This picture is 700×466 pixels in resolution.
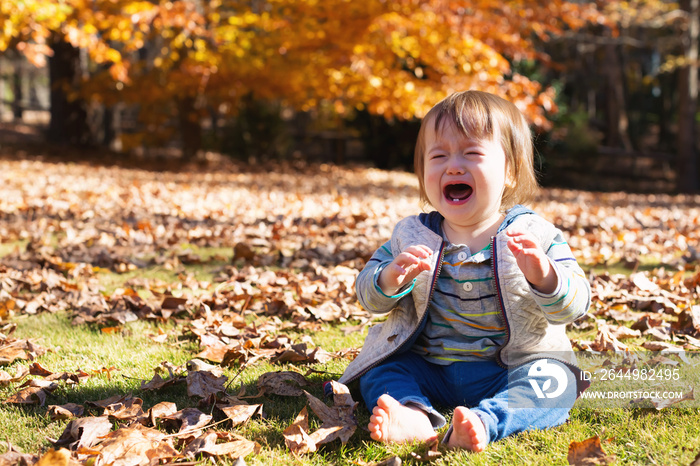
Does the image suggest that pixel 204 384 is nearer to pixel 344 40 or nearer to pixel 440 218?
pixel 440 218

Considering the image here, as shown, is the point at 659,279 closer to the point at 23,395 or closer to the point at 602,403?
the point at 602,403

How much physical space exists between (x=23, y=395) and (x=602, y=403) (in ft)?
6.88

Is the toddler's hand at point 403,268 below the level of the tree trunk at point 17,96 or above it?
below

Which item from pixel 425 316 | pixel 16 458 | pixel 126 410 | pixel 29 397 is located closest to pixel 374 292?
pixel 425 316

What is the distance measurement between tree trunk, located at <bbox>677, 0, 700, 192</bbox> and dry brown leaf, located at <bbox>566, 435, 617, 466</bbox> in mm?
13788

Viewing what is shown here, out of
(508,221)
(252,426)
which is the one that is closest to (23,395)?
(252,426)

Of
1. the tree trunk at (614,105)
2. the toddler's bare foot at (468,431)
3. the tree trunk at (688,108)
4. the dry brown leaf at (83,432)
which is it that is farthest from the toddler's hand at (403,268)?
the tree trunk at (614,105)

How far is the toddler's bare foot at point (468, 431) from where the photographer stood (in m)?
1.83

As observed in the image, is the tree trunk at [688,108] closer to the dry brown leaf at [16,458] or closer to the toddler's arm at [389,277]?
the toddler's arm at [389,277]

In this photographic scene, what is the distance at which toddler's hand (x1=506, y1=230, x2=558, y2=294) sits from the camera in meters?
1.92

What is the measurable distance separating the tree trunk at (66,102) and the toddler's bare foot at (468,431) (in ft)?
48.9

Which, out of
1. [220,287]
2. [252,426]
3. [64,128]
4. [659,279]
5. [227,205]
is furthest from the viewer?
[64,128]

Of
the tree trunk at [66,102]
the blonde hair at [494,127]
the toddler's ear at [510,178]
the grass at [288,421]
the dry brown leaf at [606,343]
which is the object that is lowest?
the grass at [288,421]

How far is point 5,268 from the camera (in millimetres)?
4102
